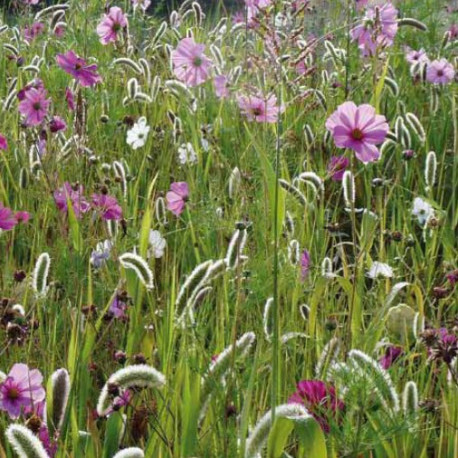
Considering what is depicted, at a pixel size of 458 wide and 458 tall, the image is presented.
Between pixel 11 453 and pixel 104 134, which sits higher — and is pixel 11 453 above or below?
below

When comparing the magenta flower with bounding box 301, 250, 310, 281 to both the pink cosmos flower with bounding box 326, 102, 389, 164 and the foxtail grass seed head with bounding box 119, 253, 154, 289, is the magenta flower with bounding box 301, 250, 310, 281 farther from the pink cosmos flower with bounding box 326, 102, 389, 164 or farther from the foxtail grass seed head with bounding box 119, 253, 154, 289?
the foxtail grass seed head with bounding box 119, 253, 154, 289

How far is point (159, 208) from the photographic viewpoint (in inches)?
91.2

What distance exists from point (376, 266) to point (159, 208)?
60 cm

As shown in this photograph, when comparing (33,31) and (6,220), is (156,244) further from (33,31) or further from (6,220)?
(33,31)

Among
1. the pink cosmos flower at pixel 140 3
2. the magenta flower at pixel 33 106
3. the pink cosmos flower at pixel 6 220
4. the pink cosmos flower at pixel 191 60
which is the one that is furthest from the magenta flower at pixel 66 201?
the pink cosmos flower at pixel 140 3

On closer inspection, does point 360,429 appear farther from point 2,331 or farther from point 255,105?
point 255,105

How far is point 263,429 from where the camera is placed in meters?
1.16

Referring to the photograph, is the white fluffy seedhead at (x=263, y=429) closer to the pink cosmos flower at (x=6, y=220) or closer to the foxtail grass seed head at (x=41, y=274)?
the foxtail grass seed head at (x=41, y=274)

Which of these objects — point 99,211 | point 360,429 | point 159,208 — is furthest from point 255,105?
point 360,429

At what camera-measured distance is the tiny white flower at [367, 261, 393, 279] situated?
1.91 m

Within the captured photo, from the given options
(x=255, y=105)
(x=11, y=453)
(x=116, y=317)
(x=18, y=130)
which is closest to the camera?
(x=11, y=453)

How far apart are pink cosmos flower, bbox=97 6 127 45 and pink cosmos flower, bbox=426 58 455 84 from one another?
43.2 inches

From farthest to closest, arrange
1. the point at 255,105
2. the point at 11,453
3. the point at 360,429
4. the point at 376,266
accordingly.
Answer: the point at 255,105 < the point at 376,266 < the point at 11,453 < the point at 360,429

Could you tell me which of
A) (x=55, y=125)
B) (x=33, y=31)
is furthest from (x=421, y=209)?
(x=33, y=31)
